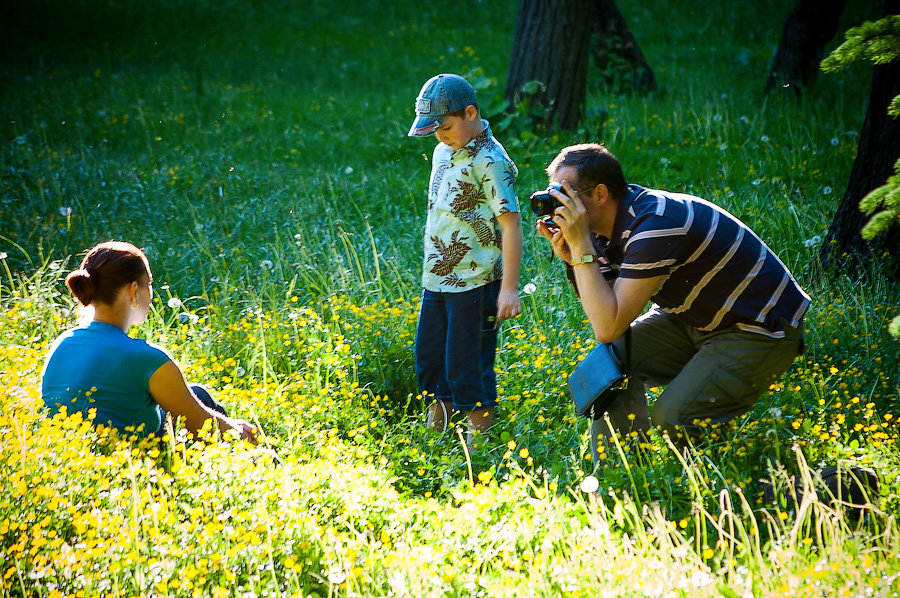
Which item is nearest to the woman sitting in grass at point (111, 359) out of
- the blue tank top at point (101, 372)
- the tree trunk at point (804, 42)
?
the blue tank top at point (101, 372)

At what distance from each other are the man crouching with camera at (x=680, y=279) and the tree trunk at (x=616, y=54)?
7699 millimetres

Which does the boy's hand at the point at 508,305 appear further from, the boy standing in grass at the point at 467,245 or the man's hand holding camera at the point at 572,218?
the man's hand holding camera at the point at 572,218

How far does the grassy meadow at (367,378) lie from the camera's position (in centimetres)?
255

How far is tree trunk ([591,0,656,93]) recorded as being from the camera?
10609mm

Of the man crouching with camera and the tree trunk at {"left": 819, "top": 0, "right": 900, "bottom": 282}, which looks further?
the tree trunk at {"left": 819, "top": 0, "right": 900, "bottom": 282}

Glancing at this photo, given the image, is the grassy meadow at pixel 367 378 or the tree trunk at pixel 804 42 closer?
the grassy meadow at pixel 367 378

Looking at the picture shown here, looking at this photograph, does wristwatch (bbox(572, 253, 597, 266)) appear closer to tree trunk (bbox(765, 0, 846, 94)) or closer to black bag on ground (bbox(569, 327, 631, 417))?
black bag on ground (bbox(569, 327, 631, 417))

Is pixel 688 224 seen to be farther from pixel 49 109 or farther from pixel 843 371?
pixel 49 109

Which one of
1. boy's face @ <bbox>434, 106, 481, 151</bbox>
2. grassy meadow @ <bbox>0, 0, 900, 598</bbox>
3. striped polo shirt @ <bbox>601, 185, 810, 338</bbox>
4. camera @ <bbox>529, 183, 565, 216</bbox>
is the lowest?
grassy meadow @ <bbox>0, 0, 900, 598</bbox>

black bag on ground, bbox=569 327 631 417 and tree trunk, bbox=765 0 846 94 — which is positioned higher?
tree trunk, bbox=765 0 846 94

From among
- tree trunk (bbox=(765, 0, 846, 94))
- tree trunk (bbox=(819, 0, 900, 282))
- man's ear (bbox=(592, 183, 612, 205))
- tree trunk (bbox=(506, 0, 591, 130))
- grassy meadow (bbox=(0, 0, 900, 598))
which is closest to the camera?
grassy meadow (bbox=(0, 0, 900, 598))

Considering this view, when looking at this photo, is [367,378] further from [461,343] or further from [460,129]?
[460,129]

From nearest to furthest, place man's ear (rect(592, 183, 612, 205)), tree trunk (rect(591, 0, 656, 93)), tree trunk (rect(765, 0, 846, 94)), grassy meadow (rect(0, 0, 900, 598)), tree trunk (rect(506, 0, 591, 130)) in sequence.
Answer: grassy meadow (rect(0, 0, 900, 598)) → man's ear (rect(592, 183, 612, 205)) → tree trunk (rect(506, 0, 591, 130)) → tree trunk (rect(765, 0, 846, 94)) → tree trunk (rect(591, 0, 656, 93))

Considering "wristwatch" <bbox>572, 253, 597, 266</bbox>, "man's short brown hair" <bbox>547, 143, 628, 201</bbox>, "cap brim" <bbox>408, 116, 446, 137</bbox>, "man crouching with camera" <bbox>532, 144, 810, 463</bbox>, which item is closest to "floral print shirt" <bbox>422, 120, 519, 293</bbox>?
"cap brim" <bbox>408, 116, 446, 137</bbox>
